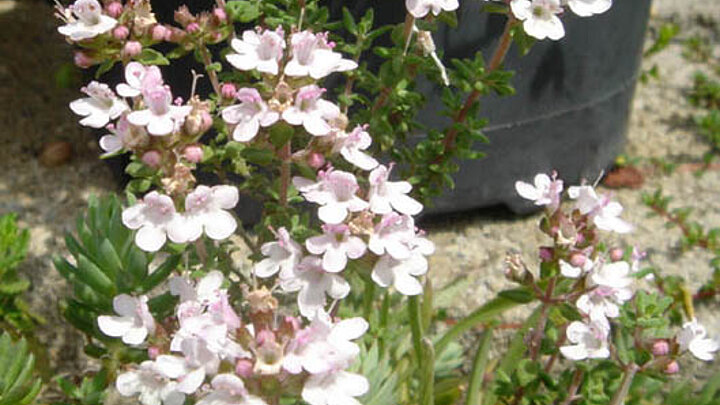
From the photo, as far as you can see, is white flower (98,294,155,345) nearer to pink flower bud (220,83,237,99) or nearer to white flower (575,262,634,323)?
pink flower bud (220,83,237,99)

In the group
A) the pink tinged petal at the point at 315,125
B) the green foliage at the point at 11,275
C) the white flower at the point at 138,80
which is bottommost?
the green foliage at the point at 11,275

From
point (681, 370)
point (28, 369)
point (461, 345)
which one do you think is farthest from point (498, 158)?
point (28, 369)

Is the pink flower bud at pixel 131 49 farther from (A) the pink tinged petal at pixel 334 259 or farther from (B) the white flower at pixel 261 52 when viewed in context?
(A) the pink tinged petal at pixel 334 259

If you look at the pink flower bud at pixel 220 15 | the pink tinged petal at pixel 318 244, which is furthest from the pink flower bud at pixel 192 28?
the pink tinged petal at pixel 318 244

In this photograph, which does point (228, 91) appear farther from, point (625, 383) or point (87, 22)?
point (625, 383)

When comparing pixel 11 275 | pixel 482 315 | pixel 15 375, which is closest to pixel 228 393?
pixel 15 375

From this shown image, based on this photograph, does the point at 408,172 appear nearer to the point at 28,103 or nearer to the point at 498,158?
the point at 498,158

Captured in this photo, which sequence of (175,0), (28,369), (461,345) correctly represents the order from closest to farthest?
(28,369) → (175,0) → (461,345)
